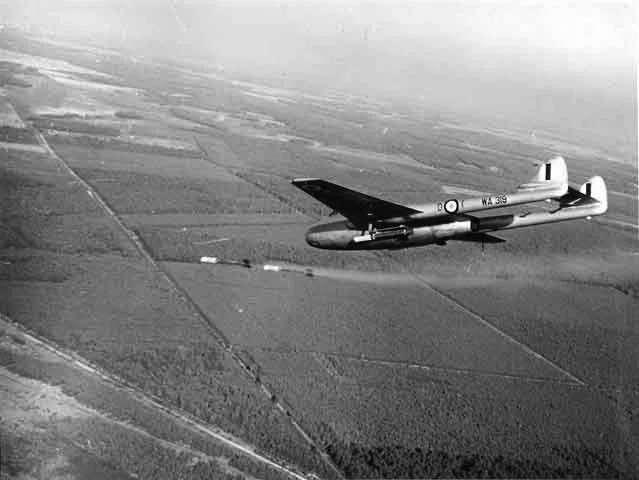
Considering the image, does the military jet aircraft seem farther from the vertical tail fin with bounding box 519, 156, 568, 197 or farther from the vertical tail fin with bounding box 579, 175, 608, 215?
the vertical tail fin with bounding box 579, 175, 608, 215

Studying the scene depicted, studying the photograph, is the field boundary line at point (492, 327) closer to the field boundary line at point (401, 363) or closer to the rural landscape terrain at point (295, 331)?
the rural landscape terrain at point (295, 331)

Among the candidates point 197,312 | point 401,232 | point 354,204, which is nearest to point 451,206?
point 401,232

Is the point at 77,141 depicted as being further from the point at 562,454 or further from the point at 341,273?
the point at 562,454

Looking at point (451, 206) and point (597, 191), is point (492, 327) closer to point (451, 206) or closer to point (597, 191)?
point (597, 191)

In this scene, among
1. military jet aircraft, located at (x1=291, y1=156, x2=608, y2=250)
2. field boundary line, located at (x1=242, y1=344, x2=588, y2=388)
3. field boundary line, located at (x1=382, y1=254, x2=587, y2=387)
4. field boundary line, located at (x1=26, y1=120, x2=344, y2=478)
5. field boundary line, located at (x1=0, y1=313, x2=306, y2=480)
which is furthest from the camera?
field boundary line, located at (x1=382, y1=254, x2=587, y2=387)

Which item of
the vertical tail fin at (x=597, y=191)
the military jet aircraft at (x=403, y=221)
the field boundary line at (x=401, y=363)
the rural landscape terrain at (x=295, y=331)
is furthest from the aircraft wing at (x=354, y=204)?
the field boundary line at (x=401, y=363)

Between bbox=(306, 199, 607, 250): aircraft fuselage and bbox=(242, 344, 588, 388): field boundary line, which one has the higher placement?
bbox=(306, 199, 607, 250): aircraft fuselage

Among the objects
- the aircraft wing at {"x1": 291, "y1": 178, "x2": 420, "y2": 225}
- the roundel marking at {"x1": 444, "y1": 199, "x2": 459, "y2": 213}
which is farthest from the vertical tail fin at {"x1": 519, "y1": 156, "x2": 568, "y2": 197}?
the aircraft wing at {"x1": 291, "y1": 178, "x2": 420, "y2": 225}

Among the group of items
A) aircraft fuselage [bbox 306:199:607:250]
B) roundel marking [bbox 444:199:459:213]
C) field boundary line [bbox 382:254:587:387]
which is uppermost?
roundel marking [bbox 444:199:459:213]
